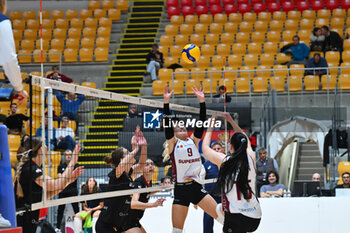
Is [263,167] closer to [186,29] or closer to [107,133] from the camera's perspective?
[107,133]

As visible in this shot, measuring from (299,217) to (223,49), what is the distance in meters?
10.0

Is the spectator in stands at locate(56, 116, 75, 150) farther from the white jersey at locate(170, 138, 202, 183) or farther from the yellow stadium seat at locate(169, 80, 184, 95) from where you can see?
the yellow stadium seat at locate(169, 80, 184, 95)

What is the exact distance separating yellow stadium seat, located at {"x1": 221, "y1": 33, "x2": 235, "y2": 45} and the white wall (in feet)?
34.5

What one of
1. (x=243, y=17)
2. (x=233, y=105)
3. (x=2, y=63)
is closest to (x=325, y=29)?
(x=243, y=17)

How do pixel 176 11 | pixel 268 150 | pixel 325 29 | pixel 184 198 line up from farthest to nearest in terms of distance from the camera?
pixel 176 11, pixel 325 29, pixel 268 150, pixel 184 198

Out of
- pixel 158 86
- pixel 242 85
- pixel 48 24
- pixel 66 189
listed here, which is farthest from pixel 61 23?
pixel 66 189

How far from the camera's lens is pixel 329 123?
1470 cm

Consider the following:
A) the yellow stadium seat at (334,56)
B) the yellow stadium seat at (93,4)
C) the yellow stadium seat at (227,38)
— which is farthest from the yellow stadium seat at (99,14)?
the yellow stadium seat at (334,56)

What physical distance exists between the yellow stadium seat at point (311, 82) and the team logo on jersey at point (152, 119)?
8073 mm

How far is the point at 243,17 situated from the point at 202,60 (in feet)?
10.4

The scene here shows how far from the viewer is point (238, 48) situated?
784 inches

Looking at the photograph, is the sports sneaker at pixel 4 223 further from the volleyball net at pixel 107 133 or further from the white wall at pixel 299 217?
the white wall at pixel 299 217

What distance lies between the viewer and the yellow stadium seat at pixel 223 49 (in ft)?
65.8

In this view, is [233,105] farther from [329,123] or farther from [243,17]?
[243,17]
